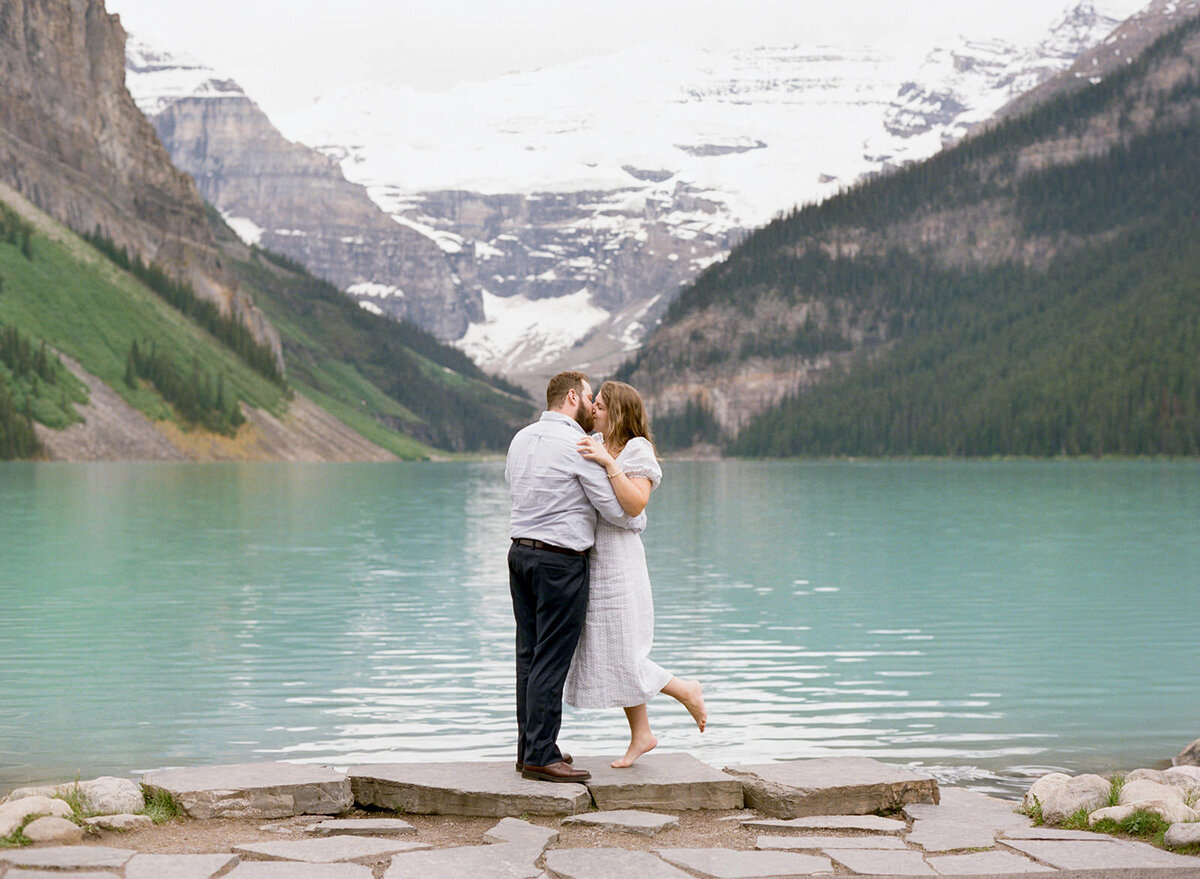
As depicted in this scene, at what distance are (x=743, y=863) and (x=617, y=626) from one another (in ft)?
11.1

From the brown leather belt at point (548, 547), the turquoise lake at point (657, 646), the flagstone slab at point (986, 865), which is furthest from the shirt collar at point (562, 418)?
the turquoise lake at point (657, 646)

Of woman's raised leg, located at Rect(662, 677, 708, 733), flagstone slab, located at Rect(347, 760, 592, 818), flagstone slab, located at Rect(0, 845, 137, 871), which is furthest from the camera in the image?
woman's raised leg, located at Rect(662, 677, 708, 733)

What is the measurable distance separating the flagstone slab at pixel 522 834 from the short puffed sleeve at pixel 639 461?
3403 millimetres

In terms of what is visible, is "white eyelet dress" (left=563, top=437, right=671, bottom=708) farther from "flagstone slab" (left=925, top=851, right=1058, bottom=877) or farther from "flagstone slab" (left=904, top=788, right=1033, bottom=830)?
"flagstone slab" (left=925, top=851, right=1058, bottom=877)

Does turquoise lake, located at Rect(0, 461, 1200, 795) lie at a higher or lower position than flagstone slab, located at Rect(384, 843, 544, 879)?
lower

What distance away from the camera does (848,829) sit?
39.3ft

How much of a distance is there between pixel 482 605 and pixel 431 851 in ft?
90.6

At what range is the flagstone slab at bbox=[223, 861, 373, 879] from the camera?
10156 mm

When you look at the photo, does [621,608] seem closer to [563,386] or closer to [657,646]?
[563,386]

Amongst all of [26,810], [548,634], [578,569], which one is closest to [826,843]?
[548,634]

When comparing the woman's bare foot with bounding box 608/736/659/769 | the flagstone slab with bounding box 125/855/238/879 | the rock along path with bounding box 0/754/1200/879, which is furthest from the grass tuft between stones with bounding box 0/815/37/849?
the woman's bare foot with bounding box 608/736/659/769

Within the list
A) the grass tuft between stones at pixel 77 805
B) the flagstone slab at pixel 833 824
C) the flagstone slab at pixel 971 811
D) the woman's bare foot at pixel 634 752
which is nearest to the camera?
the grass tuft between stones at pixel 77 805

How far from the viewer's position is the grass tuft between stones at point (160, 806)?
12.2 metres

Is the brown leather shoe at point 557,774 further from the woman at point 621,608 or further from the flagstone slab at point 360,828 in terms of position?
the flagstone slab at point 360,828
